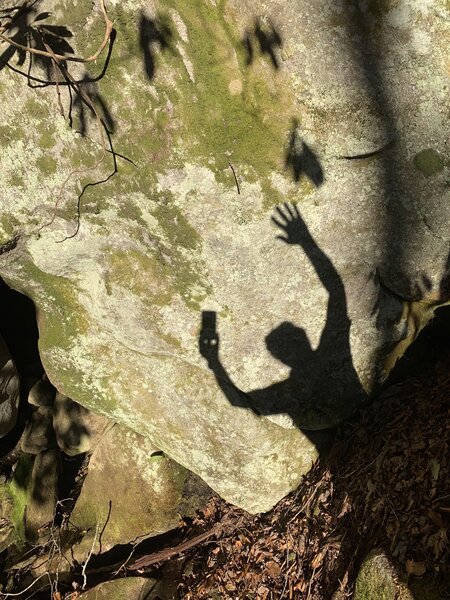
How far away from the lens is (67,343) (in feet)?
14.8

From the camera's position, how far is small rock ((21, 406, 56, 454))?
5930 millimetres

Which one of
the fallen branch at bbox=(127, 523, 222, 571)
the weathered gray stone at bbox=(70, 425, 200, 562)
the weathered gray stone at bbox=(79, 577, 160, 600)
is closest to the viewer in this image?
the fallen branch at bbox=(127, 523, 222, 571)

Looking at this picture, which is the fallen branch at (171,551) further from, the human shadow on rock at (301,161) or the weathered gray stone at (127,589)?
the human shadow on rock at (301,161)

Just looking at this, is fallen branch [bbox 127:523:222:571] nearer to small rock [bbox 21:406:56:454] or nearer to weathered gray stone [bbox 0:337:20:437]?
small rock [bbox 21:406:56:454]

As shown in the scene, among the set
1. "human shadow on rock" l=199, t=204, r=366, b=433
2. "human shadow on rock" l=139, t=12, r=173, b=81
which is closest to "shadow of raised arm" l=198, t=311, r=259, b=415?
"human shadow on rock" l=199, t=204, r=366, b=433

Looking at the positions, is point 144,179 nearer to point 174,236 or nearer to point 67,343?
point 174,236

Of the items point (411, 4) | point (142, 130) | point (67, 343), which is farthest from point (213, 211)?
point (67, 343)

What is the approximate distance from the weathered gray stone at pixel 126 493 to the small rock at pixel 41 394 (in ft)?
2.68

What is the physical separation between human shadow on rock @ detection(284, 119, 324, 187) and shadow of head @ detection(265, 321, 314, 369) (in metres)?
1.04

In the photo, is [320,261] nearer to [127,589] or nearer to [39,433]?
[127,589]

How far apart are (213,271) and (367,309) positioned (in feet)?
3.77

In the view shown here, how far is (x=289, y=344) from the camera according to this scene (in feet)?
12.7

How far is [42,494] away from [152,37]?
488 cm

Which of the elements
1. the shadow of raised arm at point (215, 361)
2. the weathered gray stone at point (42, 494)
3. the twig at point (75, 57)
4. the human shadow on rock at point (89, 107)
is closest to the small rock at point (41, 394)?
the weathered gray stone at point (42, 494)
